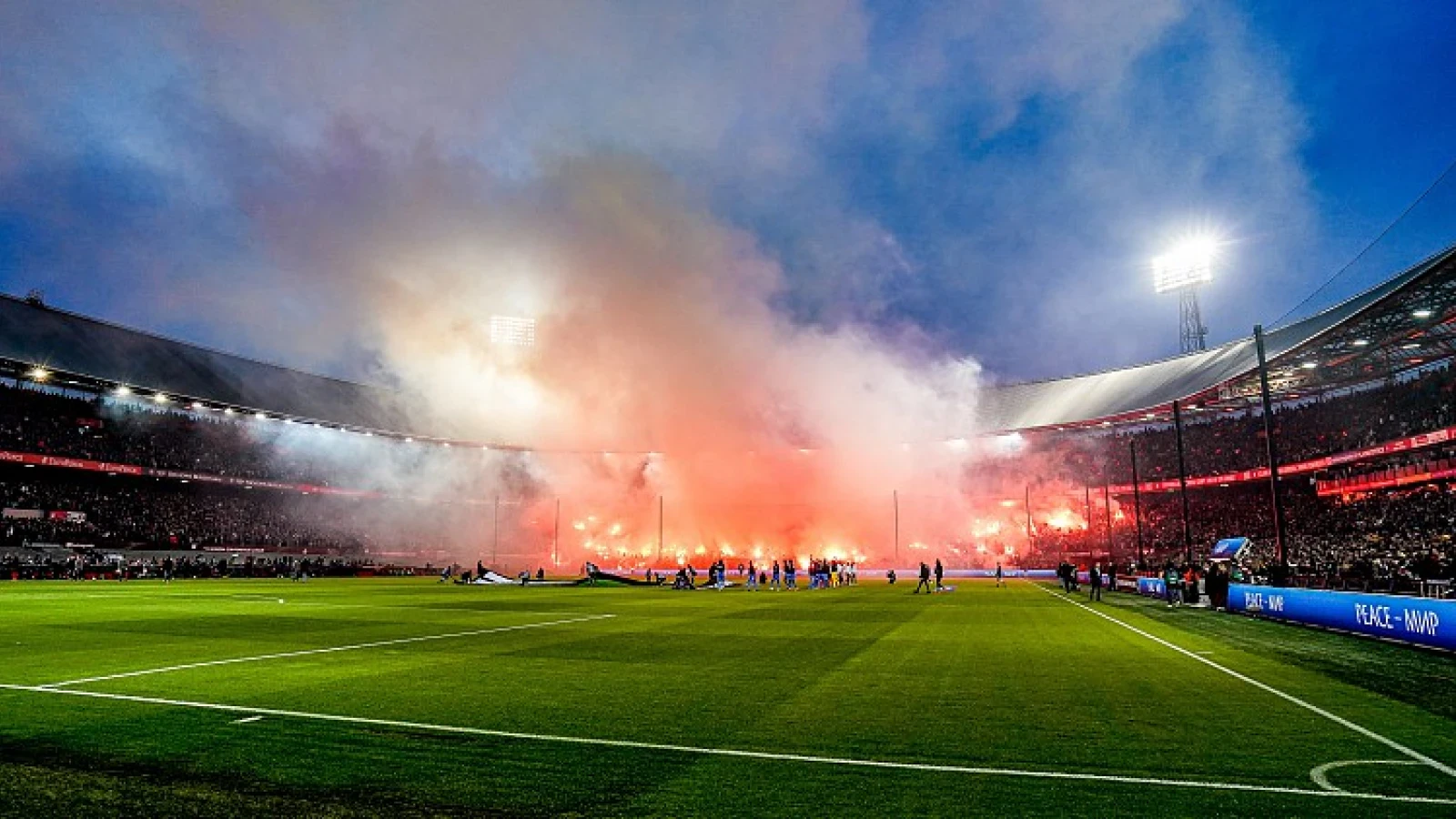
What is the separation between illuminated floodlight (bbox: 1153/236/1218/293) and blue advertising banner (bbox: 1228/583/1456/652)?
46950 millimetres

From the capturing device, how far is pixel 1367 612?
18.9 metres

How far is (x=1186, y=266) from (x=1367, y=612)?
54416 mm

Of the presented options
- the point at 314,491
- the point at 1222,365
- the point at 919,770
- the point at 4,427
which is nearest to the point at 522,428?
the point at 314,491

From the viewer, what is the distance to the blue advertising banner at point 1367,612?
16.1 meters

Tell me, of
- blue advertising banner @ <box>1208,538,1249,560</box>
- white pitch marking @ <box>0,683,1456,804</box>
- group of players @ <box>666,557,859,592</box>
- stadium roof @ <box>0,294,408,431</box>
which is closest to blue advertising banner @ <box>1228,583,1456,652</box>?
white pitch marking @ <box>0,683,1456,804</box>

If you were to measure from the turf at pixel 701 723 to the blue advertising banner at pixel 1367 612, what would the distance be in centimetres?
64

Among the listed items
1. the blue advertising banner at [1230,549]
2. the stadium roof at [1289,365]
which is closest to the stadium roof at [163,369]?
the stadium roof at [1289,365]

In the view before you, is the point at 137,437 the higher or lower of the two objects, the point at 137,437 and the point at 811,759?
the higher

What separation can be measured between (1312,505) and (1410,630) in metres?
53.0

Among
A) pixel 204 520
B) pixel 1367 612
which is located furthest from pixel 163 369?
pixel 1367 612

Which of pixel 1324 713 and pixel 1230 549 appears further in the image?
pixel 1230 549

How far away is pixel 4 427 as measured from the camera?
191 ft

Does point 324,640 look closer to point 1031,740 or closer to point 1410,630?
point 1031,740

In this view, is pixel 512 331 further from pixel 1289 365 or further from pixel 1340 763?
pixel 1340 763
